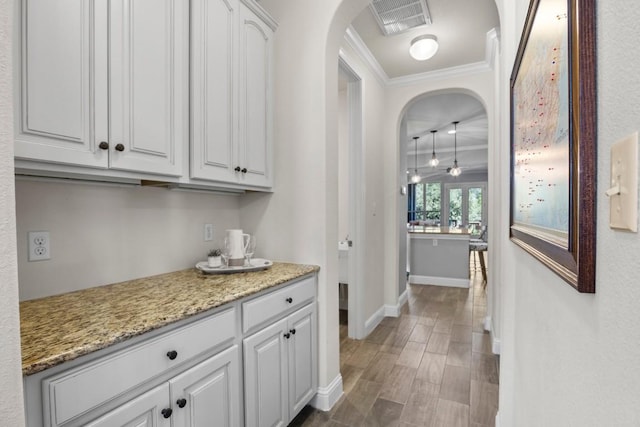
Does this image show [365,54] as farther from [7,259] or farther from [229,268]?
[7,259]

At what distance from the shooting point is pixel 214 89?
5.40 feet

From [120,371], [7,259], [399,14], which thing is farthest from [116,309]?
[399,14]

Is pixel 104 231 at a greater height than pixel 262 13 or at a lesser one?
lesser

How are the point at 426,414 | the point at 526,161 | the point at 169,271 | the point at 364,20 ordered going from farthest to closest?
1. the point at 364,20
2. the point at 426,414
3. the point at 169,271
4. the point at 526,161

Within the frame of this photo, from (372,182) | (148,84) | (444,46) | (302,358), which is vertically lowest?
(302,358)

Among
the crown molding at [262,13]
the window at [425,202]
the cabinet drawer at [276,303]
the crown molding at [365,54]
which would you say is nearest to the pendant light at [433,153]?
the crown molding at [365,54]

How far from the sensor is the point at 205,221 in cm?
200

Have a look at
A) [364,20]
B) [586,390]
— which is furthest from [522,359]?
[364,20]

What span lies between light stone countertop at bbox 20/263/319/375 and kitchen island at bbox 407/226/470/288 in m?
3.96

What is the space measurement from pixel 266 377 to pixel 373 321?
6.71 ft

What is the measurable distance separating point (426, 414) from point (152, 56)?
7.93 ft

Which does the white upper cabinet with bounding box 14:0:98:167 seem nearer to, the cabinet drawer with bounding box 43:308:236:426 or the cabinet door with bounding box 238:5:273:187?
the cabinet drawer with bounding box 43:308:236:426

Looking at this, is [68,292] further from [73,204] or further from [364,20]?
[364,20]

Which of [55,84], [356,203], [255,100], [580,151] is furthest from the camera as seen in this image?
[356,203]
